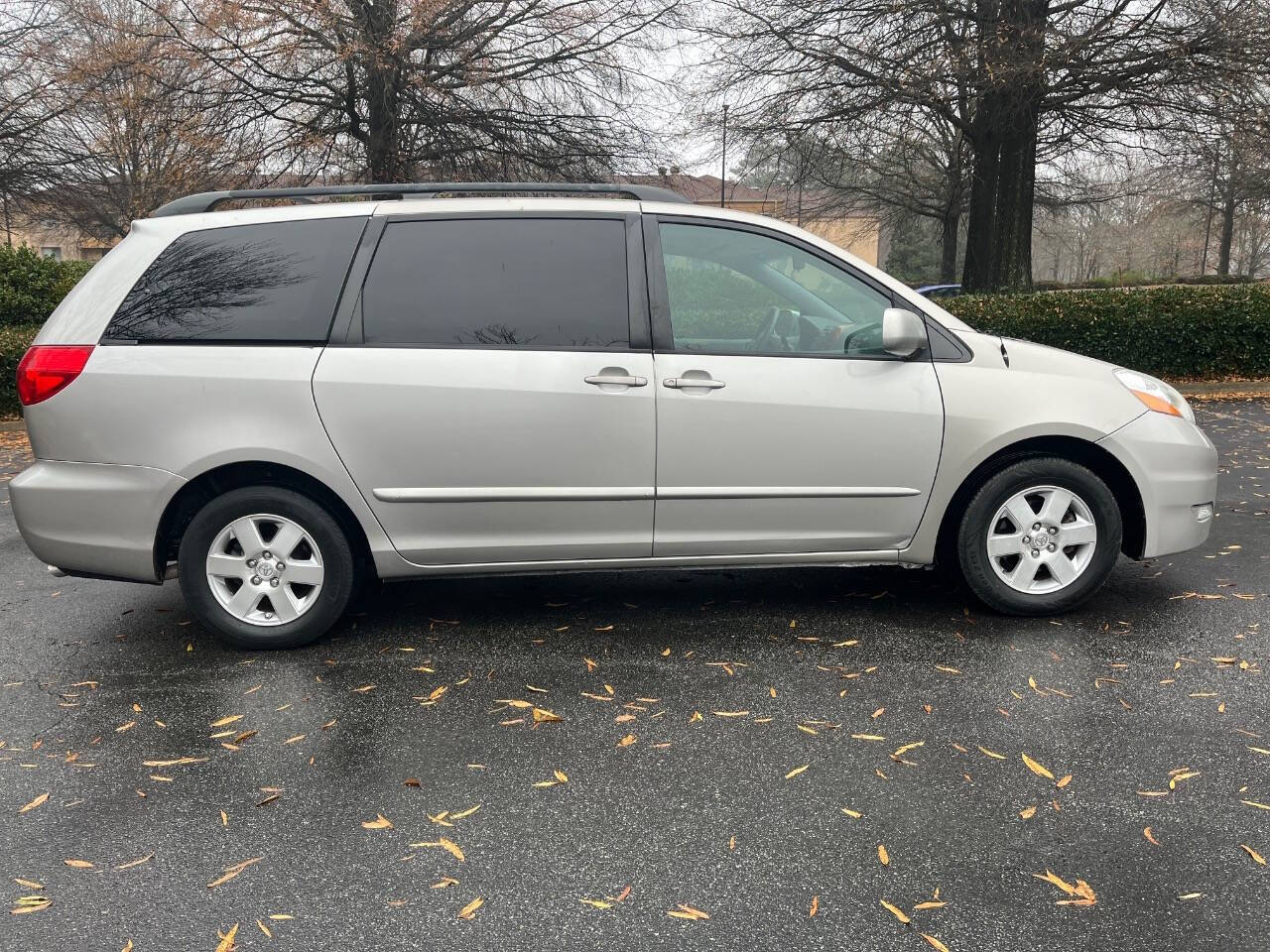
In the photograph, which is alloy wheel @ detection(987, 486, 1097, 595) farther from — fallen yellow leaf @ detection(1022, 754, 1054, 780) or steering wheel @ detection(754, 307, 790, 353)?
fallen yellow leaf @ detection(1022, 754, 1054, 780)

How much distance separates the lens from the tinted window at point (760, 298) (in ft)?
14.9

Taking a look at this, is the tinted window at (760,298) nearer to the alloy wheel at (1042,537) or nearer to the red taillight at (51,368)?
the alloy wheel at (1042,537)

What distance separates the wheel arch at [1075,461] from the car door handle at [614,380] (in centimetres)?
147

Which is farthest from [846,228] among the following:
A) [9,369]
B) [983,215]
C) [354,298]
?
[354,298]

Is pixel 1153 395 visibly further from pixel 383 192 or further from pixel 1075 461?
pixel 383 192

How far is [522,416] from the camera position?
14.2 feet

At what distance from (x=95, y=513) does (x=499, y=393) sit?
5.70 feet

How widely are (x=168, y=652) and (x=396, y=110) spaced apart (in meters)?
12.6

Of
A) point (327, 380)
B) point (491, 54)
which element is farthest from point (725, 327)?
point (491, 54)

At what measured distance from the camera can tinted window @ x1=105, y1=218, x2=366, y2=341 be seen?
4375 mm

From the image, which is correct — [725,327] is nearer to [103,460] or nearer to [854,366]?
[854,366]

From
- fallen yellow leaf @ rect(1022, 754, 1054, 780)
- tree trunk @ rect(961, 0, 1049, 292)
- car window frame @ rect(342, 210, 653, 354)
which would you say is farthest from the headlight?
tree trunk @ rect(961, 0, 1049, 292)

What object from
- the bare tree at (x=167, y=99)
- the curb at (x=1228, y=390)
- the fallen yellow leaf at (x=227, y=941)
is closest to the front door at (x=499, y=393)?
the fallen yellow leaf at (x=227, y=941)

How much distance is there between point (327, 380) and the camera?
4.30 meters
